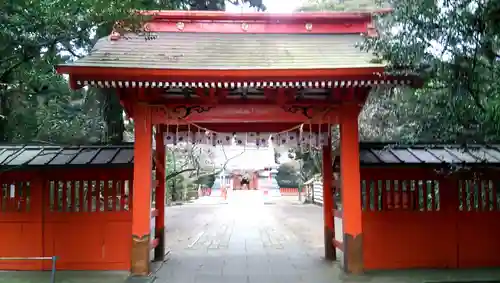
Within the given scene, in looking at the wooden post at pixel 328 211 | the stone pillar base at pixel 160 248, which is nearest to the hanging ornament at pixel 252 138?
the wooden post at pixel 328 211

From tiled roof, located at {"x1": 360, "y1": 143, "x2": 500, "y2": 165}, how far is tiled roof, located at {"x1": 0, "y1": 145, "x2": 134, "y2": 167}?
498cm

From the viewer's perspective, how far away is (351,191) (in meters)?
9.01

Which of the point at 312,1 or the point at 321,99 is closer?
the point at 321,99

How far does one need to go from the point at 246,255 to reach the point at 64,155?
16.4ft

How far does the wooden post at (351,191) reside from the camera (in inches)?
349

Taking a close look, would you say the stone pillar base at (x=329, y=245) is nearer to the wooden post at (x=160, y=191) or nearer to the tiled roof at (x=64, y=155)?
the wooden post at (x=160, y=191)

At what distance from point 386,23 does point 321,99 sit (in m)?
2.73

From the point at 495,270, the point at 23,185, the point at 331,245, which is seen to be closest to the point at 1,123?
the point at 23,185

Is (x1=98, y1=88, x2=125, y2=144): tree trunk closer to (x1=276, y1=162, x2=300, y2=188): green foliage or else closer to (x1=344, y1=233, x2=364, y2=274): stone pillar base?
(x1=344, y1=233, x2=364, y2=274): stone pillar base

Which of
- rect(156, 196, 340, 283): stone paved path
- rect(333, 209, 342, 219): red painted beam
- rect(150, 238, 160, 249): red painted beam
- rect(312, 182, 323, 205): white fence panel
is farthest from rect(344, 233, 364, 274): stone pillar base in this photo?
rect(312, 182, 323, 205): white fence panel

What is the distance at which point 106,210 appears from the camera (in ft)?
31.2

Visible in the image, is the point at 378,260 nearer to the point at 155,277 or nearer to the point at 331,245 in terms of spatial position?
the point at 331,245

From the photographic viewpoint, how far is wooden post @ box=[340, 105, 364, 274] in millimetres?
8859

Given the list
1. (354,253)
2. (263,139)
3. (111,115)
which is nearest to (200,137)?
(263,139)
